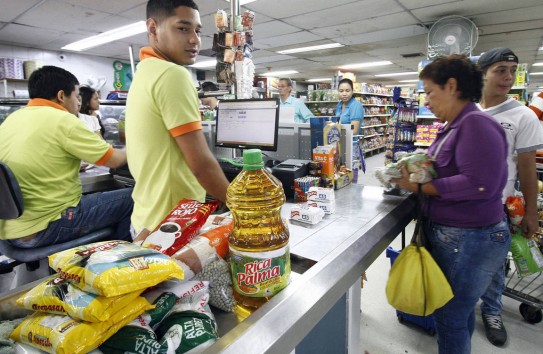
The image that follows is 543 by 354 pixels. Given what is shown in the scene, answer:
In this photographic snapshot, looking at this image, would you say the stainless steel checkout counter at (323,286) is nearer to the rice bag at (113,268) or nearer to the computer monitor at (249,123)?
the rice bag at (113,268)

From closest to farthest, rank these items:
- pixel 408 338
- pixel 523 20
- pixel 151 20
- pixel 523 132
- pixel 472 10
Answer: pixel 151 20, pixel 523 132, pixel 408 338, pixel 472 10, pixel 523 20

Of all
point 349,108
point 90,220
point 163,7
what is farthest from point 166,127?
point 349,108

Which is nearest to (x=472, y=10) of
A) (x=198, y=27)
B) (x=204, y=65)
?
(x=198, y=27)

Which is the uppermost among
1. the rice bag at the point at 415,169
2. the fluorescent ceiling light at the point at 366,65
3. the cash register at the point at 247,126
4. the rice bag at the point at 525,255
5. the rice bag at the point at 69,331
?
the fluorescent ceiling light at the point at 366,65

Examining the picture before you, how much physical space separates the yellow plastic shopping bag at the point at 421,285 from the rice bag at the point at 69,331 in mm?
1170

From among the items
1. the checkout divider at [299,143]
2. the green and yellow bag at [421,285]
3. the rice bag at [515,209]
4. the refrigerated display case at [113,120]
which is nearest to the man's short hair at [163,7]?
the checkout divider at [299,143]

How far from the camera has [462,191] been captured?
1286 mm

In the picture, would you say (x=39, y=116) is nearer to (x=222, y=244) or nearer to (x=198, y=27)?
(x=198, y=27)

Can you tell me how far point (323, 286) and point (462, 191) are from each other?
2.78 feet

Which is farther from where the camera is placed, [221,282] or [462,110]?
[462,110]

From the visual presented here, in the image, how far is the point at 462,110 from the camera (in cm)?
139

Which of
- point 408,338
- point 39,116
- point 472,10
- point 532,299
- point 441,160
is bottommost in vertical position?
point 408,338

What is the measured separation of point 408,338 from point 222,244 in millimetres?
1957

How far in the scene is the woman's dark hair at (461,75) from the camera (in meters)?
1.38
